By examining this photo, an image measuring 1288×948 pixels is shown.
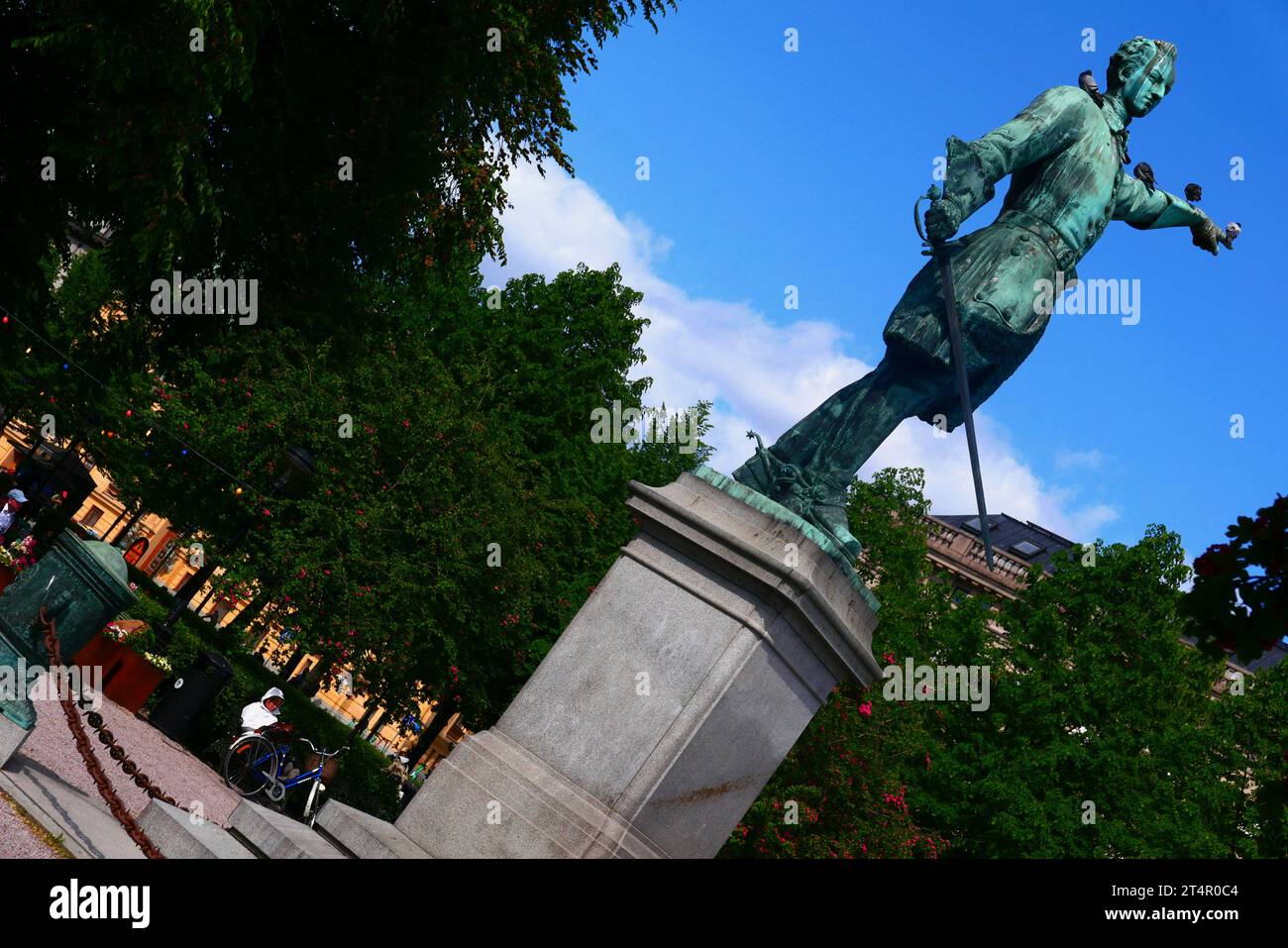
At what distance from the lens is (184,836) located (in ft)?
23.7

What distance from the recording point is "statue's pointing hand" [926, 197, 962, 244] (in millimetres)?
8922

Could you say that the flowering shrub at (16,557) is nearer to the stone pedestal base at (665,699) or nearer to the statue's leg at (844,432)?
the stone pedestal base at (665,699)

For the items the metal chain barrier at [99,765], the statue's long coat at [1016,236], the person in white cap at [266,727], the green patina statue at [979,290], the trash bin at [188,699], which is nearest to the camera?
the metal chain barrier at [99,765]

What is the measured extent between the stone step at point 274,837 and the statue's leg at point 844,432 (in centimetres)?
367

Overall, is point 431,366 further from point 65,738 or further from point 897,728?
point 65,738

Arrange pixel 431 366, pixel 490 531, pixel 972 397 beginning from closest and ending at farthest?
pixel 972 397
pixel 490 531
pixel 431 366

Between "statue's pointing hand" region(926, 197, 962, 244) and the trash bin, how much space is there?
12.3m

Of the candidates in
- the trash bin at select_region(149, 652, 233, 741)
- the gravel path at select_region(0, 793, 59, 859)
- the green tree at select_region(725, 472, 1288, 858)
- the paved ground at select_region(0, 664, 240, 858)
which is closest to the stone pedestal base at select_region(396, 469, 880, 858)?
the paved ground at select_region(0, 664, 240, 858)

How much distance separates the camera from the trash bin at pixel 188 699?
1758cm

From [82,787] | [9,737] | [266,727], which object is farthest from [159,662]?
[9,737]

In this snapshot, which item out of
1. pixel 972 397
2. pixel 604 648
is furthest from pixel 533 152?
pixel 604 648

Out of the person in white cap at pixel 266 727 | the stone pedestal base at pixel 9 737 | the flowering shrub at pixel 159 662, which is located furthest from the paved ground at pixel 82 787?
the flowering shrub at pixel 159 662

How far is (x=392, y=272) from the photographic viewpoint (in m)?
15.3

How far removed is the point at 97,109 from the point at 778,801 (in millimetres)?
12374
